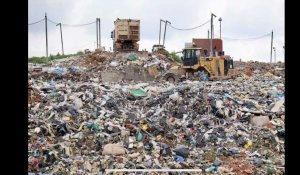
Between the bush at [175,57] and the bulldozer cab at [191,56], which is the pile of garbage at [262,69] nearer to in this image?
the bush at [175,57]

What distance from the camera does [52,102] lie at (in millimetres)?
11797

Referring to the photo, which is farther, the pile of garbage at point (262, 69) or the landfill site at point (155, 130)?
the pile of garbage at point (262, 69)

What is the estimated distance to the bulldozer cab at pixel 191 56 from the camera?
2031cm

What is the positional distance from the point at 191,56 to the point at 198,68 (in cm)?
70

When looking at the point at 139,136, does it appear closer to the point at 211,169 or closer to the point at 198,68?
the point at 211,169

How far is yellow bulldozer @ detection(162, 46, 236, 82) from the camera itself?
803 inches

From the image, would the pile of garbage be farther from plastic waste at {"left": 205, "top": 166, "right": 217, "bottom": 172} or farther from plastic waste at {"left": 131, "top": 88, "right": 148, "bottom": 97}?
plastic waste at {"left": 205, "top": 166, "right": 217, "bottom": 172}

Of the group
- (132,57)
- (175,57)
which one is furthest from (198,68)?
(175,57)

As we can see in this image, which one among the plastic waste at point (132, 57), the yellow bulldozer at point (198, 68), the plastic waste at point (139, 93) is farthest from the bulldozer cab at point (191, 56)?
the plastic waste at point (139, 93)

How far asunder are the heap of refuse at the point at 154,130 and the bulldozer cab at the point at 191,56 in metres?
6.81

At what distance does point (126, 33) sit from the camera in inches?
1032
